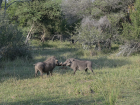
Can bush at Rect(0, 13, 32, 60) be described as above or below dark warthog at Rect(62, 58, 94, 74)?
above

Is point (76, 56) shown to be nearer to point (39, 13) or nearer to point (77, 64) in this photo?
point (77, 64)

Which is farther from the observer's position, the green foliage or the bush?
the green foliage

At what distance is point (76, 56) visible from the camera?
48.4 feet

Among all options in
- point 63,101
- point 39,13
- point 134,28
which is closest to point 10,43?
point 63,101

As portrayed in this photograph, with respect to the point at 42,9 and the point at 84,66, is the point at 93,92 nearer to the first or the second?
the point at 84,66

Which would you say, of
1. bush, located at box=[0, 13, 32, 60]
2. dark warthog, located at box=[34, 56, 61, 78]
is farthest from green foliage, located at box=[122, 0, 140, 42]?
dark warthog, located at box=[34, 56, 61, 78]

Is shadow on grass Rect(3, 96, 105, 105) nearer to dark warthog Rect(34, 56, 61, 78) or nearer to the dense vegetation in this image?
the dense vegetation

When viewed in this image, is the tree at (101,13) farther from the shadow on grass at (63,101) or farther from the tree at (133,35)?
the shadow on grass at (63,101)

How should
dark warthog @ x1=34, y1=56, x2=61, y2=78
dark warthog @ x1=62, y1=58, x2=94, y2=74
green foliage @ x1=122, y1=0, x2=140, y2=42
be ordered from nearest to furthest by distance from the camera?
dark warthog @ x1=34, y1=56, x2=61, y2=78 < dark warthog @ x1=62, y1=58, x2=94, y2=74 < green foliage @ x1=122, y1=0, x2=140, y2=42

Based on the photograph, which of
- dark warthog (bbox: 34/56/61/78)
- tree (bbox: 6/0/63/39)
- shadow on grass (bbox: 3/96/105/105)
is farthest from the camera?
tree (bbox: 6/0/63/39)

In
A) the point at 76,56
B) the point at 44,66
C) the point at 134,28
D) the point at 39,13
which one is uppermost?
the point at 39,13

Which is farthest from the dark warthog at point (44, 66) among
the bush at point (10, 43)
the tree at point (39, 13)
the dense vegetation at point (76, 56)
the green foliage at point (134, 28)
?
the tree at point (39, 13)

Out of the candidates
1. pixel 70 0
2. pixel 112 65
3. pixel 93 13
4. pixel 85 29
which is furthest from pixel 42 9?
pixel 112 65

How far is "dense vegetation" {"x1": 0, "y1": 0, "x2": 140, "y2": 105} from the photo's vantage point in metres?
5.69
